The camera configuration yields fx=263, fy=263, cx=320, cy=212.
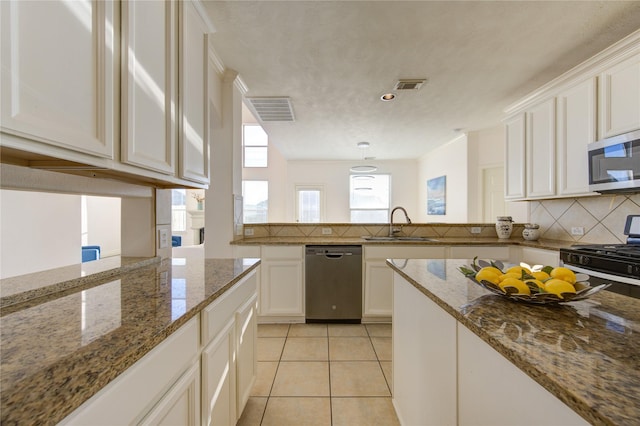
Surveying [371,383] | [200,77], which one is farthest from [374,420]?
[200,77]

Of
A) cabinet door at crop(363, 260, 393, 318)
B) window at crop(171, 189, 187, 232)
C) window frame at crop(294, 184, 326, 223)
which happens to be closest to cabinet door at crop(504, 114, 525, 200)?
cabinet door at crop(363, 260, 393, 318)

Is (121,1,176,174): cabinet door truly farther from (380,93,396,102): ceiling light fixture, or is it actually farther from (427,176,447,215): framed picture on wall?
(427,176,447,215): framed picture on wall

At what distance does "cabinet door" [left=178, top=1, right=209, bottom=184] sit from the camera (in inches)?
52.4

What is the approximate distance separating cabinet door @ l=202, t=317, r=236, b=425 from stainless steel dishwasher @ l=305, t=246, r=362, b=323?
1.59 metres

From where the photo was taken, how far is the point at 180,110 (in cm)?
132

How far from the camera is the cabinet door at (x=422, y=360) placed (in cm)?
91

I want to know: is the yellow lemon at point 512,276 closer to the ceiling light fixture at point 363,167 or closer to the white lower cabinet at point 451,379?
the white lower cabinet at point 451,379

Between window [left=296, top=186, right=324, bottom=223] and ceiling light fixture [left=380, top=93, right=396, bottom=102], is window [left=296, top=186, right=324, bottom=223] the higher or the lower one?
the lower one

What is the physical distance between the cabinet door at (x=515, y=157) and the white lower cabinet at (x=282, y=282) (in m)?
2.62

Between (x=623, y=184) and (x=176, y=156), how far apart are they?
3.09m

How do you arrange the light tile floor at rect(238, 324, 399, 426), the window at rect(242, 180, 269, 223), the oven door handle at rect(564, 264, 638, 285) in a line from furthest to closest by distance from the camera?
the window at rect(242, 180, 269, 223) → the oven door handle at rect(564, 264, 638, 285) → the light tile floor at rect(238, 324, 399, 426)

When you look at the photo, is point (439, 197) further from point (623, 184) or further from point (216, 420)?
point (216, 420)

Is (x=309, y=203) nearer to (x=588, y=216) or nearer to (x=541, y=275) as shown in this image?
(x=588, y=216)

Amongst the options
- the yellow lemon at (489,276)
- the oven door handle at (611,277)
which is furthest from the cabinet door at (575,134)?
the yellow lemon at (489,276)
